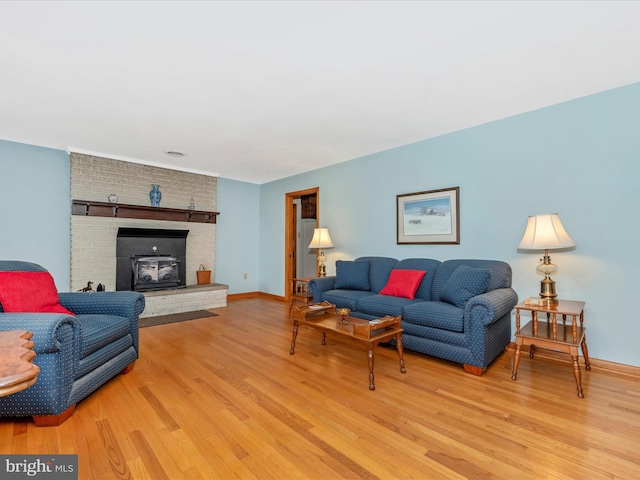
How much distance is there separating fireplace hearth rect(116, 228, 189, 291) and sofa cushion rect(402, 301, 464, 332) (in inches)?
155

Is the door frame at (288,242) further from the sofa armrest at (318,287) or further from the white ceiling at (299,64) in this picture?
the white ceiling at (299,64)

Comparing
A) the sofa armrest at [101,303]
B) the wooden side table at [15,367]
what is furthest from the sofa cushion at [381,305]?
the wooden side table at [15,367]

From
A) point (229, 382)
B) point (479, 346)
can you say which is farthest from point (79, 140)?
point (479, 346)

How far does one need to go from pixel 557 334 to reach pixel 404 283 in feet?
4.64

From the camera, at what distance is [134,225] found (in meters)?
5.01

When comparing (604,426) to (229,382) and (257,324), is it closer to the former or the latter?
(229,382)

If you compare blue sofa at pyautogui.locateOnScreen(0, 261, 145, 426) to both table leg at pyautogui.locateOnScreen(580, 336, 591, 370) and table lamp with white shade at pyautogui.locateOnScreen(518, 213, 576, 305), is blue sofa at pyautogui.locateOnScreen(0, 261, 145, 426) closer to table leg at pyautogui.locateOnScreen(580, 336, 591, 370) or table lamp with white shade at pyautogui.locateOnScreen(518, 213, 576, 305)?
table lamp with white shade at pyautogui.locateOnScreen(518, 213, 576, 305)

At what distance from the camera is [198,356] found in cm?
301

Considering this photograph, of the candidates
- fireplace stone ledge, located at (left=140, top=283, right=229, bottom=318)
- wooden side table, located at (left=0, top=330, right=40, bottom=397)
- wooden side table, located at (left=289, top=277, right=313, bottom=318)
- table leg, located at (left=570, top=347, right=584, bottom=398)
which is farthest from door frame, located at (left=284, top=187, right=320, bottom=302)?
wooden side table, located at (left=0, top=330, right=40, bottom=397)

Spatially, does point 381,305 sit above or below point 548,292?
below

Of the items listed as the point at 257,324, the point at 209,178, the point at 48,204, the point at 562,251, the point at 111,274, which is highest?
the point at 209,178

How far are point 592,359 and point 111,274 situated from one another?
19.6 ft

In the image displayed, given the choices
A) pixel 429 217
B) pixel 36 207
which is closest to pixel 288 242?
pixel 429 217

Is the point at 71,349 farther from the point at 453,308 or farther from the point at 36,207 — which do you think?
the point at 36,207
